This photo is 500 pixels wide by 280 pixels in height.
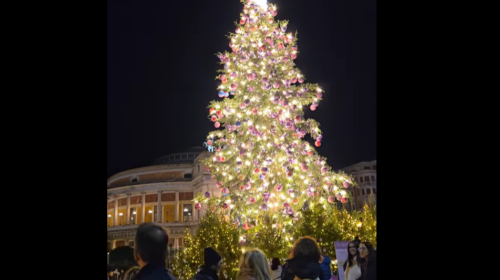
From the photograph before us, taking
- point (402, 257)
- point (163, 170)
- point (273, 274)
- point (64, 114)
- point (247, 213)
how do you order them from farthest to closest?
point (163, 170), point (247, 213), point (273, 274), point (402, 257), point (64, 114)

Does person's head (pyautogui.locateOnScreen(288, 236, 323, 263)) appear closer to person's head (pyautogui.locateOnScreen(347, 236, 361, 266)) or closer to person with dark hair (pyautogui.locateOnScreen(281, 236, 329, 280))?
person with dark hair (pyautogui.locateOnScreen(281, 236, 329, 280))

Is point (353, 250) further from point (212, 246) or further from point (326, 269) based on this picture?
point (212, 246)

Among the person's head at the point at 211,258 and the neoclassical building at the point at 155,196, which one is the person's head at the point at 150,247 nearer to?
the person's head at the point at 211,258

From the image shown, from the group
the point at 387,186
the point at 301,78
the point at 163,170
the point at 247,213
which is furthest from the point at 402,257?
the point at 163,170

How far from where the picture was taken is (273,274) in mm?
7852

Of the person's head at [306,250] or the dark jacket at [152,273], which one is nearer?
the dark jacket at [152,273]

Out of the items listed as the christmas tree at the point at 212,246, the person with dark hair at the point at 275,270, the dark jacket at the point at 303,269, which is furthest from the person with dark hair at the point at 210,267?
the christmas tree at the point at 212,246

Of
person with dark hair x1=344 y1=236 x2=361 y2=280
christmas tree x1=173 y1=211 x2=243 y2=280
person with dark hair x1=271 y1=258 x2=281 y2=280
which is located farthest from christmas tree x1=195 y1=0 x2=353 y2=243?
person with dark hair x1=344 y1=236 x2=361 y2=280

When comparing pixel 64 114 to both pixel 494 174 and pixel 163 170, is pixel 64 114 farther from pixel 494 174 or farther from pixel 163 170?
pixel 163 170

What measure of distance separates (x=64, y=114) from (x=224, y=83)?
6.73m

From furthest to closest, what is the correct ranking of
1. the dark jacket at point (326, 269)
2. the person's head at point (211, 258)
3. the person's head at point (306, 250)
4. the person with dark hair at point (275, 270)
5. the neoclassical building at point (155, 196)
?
1. the neoclassical building at point (155, 196)
2. the person with dark hair at point (275, 270)
3. the dark jacket at point (326, 269)
4. the person's head at point (306, 250)
5. the person's head at point (211, 258)

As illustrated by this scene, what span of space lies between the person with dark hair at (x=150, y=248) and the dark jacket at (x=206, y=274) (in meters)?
0.68

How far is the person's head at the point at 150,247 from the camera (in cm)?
414

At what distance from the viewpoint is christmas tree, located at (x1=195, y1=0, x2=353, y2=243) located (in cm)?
1066
